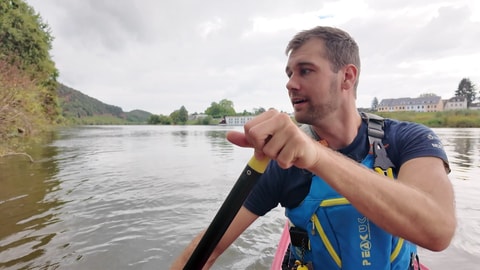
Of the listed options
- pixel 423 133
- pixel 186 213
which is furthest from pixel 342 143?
pixel 186 213

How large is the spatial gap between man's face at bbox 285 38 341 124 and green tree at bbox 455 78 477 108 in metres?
115

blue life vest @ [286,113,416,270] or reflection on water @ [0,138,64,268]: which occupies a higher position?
blue life vest @ [286,113,416,270]

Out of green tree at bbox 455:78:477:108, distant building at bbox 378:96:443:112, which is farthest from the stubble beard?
green tree at bbox 455:78:477:108

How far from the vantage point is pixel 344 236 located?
188cm

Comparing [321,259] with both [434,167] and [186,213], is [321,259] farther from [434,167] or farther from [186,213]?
[186,213]

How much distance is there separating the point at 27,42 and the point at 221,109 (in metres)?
110

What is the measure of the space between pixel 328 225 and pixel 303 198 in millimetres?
246

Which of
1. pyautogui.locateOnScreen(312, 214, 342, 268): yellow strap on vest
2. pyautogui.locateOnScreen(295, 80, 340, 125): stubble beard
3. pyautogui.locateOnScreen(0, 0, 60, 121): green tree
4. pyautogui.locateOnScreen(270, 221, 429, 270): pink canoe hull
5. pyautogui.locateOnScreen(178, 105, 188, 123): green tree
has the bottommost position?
pyautogui.locateOnScreen(270, 221, 429, 270): pink canoe hull

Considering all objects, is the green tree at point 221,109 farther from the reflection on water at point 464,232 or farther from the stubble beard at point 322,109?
the stubble beard at point 322,109

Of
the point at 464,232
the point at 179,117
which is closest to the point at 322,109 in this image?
the point at 464,232

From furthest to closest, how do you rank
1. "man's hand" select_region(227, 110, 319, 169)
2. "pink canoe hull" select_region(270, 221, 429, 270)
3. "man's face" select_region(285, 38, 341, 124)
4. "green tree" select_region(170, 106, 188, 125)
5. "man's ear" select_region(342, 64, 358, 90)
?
"green tree" select_region(170, 106, 188, 125)
"pink canoe hull" select_region(270, 221, 429, 270)
"man's ear" select_region(342, 64, 358, 90)
"man's face" select_region(285, 38, 341, 124)
"man's hand" select_region(227, 110, 319, 169)

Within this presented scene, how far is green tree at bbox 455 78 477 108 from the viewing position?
91.0 meters

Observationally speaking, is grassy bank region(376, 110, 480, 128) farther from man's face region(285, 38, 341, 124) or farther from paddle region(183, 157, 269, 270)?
paddle region(183, 157, 269, 270)

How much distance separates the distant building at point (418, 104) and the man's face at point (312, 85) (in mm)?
95077
